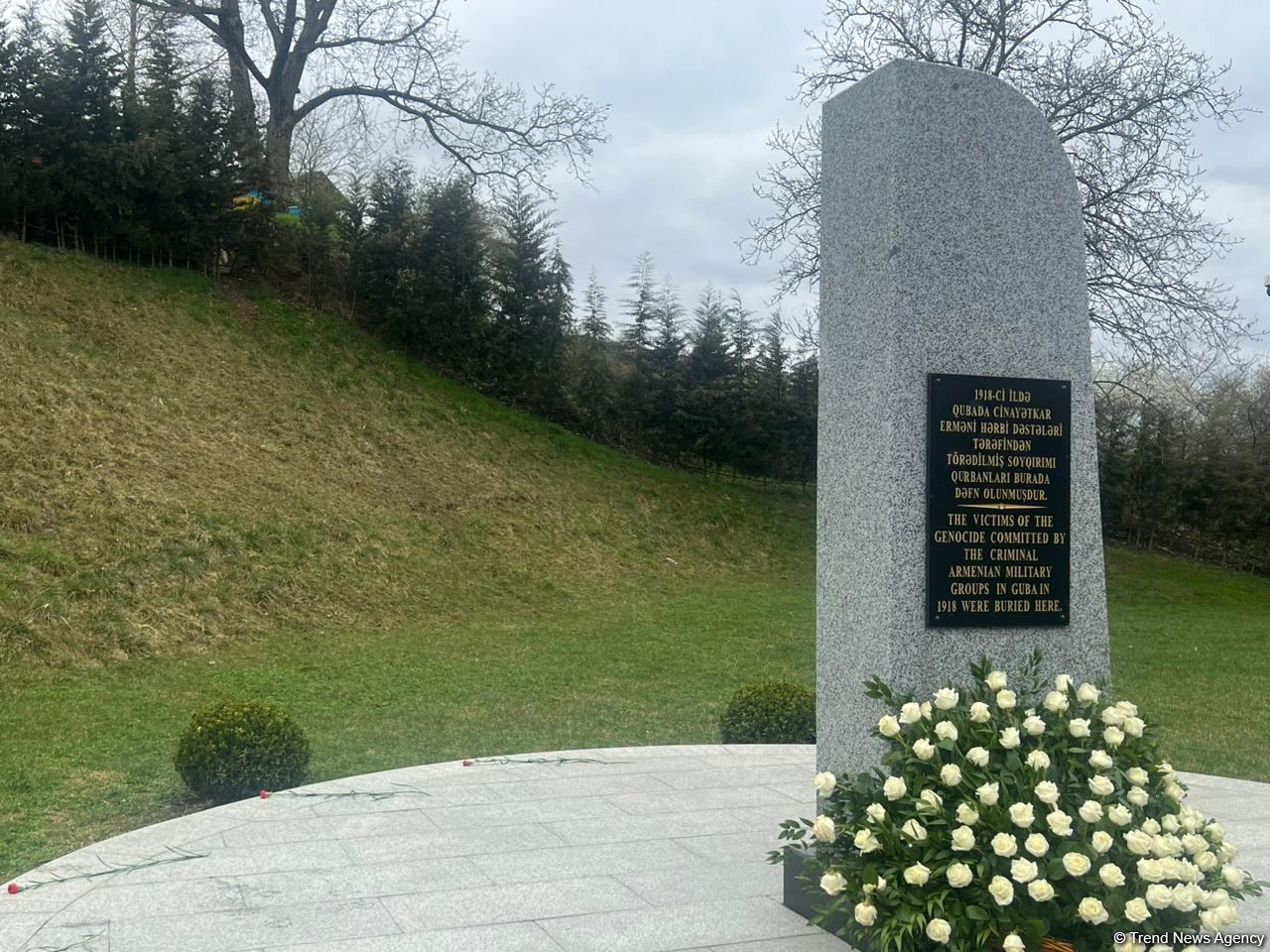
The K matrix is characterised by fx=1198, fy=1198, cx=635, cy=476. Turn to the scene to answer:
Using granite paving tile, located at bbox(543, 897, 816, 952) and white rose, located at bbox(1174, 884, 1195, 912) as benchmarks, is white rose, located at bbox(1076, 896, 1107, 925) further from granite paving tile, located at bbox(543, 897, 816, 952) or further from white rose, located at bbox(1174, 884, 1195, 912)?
granite paving tile, located at bbox(543, 897, 816, 952)

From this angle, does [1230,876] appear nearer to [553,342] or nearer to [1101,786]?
[1101,786]

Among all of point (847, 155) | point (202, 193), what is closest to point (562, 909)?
point (847, 155)

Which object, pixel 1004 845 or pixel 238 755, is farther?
pixel 238 755

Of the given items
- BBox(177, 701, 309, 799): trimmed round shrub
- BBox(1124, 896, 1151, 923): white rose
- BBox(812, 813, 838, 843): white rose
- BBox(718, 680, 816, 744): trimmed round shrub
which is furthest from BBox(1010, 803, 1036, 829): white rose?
BBox(718, 680, 816, 744): trimmed round shrub

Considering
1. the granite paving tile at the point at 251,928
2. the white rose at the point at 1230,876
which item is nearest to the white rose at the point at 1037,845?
the white rose at the point at 1230,876

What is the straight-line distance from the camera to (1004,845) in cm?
335

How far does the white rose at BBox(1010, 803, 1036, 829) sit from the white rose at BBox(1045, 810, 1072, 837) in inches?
2.1

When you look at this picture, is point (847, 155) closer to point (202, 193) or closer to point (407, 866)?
point (407, 866)

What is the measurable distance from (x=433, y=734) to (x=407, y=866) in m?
4.64

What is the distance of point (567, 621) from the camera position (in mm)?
16031

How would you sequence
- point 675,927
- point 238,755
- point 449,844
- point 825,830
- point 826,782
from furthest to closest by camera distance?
point 238,755, point 449,844, point 675,927, point 826,782, point 825,830

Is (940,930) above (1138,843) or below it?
below

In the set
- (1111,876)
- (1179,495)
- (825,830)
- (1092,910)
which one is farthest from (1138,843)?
(1179,495)

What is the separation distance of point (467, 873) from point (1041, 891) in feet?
8.28
